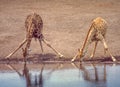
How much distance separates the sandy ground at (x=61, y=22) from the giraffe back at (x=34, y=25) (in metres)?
0.92

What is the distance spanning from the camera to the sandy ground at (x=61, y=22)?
20.2 meters

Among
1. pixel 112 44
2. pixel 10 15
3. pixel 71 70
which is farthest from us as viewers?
pixel 10 15

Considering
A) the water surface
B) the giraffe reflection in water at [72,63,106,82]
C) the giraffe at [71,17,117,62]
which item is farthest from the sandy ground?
the water surface

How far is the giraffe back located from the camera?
18.6 metres

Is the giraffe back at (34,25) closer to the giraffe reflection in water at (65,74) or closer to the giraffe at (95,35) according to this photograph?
the giraffe reflection in water at (65,74)

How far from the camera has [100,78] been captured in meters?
16.1

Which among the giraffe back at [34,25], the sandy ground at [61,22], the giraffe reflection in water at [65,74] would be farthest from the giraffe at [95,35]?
the giraffe back at [34,25]

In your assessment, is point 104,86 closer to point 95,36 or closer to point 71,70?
point 71,70

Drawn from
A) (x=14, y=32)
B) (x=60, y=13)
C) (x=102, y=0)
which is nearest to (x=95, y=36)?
(x=14, y=32)

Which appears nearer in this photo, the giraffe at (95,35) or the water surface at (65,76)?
the water surface at (65,76)

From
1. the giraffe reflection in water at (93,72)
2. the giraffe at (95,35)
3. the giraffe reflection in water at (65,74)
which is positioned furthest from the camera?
the giraffe at (95,35)

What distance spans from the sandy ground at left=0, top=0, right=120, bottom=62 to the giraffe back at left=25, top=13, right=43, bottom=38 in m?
0.92

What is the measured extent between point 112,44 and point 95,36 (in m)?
2.20

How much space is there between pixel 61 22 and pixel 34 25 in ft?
16.0
